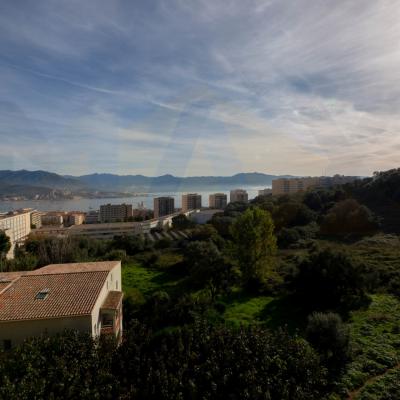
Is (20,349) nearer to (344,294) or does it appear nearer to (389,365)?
(389,365)

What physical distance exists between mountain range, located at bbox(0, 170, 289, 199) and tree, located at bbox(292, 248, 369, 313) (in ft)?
338

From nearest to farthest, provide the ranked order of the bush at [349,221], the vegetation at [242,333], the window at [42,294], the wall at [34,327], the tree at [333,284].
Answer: the vegetation at [242,333] → the wall at [34,327] → the window at [42,294] → the tree at [333,284] → the bush at [349,221]

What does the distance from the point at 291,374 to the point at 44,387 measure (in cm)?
459

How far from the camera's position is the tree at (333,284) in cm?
1163

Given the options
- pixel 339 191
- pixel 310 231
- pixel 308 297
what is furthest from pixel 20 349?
pixel 339 191

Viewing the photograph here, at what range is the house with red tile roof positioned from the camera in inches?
335

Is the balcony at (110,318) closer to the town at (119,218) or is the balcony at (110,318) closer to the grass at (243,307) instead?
the grass at (243,307)

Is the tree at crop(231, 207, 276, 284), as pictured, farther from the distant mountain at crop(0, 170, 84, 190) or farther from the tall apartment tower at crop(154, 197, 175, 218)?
the distant mountain at crop(0, 170, 84, 190)

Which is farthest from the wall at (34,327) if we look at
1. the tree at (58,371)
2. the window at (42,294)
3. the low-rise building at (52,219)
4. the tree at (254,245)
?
the low-rise building at (52,219)

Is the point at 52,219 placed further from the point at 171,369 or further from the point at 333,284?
the point at 171,369

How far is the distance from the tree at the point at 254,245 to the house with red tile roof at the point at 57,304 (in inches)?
244

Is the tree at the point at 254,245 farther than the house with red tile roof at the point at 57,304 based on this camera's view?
Yes

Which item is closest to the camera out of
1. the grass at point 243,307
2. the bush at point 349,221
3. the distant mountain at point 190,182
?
the grass at point 243,307

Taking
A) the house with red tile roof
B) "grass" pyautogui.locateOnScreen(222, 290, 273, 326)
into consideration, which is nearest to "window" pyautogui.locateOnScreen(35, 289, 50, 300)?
the house with red tile roof
